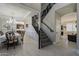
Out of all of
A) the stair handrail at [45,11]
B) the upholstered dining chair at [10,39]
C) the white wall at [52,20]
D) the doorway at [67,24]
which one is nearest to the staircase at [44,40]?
the white wall at [52,20]

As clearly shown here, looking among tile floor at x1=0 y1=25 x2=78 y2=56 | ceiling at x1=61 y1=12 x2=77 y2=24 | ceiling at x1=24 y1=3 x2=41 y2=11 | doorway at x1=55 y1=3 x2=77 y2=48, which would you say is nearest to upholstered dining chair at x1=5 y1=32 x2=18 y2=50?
tile floor at x1=0 y1=25 x2=78 y2=56

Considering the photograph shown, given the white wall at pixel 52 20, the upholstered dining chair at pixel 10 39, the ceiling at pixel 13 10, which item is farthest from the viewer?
the white wall at pixel 52 20

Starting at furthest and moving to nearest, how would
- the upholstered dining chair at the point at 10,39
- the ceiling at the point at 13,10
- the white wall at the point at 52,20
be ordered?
the white wall at the point at 52,20
the upholstered dining chair at the point at 10,39
the ceiling at the point at 13,10

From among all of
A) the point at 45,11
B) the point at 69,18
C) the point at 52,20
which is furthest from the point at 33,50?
the point at 69,18

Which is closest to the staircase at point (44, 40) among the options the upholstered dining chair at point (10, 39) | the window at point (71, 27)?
the window at point (71, 27)

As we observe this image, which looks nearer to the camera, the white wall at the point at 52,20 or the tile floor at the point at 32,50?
the tile floor at the point at 32,50

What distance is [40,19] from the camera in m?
2.46

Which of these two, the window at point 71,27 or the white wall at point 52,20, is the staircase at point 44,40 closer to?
the white wall at point 52,20

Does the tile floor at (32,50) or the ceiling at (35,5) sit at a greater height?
the ceiling at (35,5)

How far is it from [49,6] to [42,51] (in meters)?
1.34

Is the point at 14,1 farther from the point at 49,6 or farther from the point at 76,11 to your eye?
the point at 76,11

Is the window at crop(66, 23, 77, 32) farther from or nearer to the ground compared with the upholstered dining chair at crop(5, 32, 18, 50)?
farther from the ground

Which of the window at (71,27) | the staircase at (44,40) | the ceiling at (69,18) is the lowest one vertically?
the staircase at (44,40)

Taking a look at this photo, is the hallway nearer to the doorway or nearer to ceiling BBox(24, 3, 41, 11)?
the doorway
